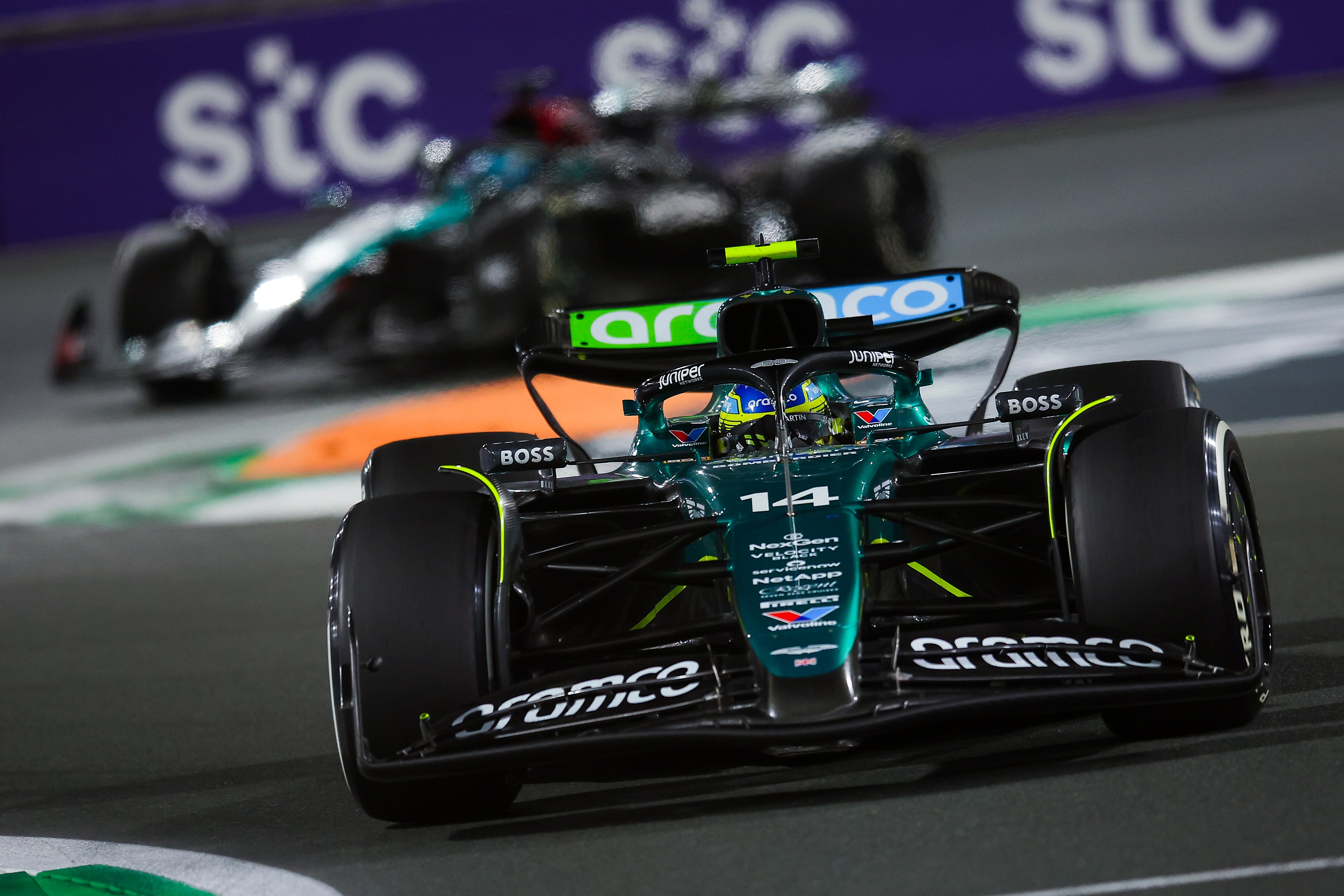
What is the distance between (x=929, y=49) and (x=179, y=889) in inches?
717

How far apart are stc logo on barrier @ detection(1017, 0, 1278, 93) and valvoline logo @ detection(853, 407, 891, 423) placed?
15110 millimetres

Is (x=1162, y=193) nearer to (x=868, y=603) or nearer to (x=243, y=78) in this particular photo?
(x=243, y=78)

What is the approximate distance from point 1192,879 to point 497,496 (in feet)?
7.08

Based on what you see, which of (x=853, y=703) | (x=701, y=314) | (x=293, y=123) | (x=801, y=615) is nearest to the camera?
(x=853, y=703)

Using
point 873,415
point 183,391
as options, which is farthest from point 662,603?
point 183,391

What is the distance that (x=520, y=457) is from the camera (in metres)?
5.19

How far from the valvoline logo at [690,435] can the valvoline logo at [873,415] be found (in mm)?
517

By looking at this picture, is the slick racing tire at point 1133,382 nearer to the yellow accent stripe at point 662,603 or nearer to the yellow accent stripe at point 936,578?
the yellow accent stripe at point 936,578

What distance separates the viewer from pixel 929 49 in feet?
70.0

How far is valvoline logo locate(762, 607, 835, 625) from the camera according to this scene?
4.55 metres

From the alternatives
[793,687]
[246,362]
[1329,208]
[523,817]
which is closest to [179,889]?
[523,817]

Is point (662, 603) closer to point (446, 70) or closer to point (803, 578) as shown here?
point (803, 578)

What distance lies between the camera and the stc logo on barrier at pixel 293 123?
2164 cm

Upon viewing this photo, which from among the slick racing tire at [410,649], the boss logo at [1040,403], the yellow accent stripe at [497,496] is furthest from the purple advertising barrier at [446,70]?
the slick racing tire at [410,649]
